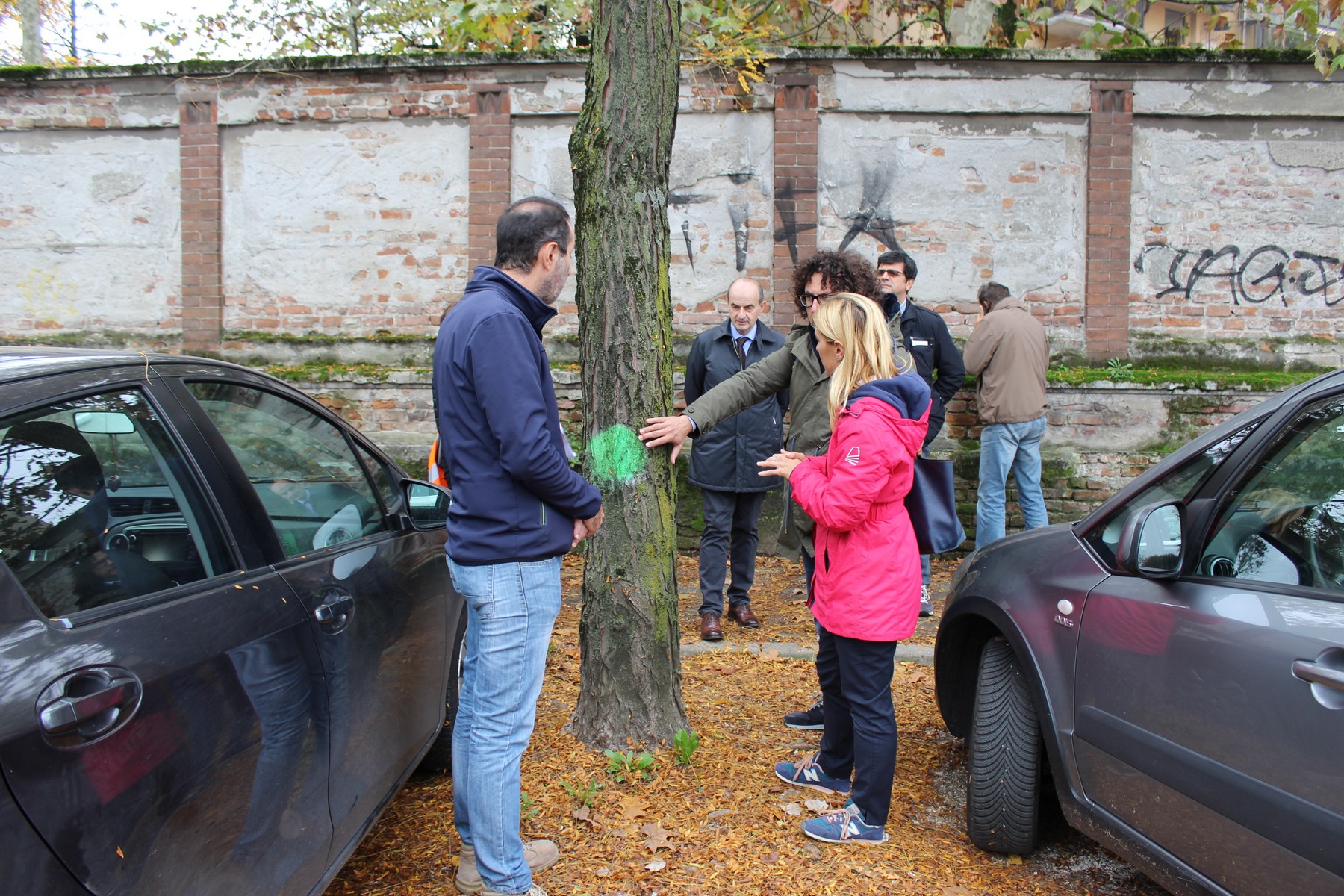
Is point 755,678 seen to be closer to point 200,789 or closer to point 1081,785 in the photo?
point 1081,785

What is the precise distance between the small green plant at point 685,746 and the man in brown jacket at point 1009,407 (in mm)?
3891

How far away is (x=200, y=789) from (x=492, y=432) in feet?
3.61

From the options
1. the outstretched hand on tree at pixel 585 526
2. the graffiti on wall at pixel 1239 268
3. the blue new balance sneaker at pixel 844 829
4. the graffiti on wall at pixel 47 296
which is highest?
the graffiti on wall at pixel 1239 268

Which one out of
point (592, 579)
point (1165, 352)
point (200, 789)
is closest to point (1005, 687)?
point (592, 579)

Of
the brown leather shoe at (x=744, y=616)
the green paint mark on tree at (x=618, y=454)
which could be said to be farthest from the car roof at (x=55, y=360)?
the brown leather shoe at (x=744, y=616)

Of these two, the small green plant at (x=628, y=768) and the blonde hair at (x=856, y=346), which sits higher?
the blonde hair at (x=856, y=346)

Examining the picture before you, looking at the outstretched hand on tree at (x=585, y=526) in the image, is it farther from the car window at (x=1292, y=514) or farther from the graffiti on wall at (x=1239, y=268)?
the graffiti on wall at (x=1239, y=268)

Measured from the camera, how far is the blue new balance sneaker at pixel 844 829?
3105 millimetres

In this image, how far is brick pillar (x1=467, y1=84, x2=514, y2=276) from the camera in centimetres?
836

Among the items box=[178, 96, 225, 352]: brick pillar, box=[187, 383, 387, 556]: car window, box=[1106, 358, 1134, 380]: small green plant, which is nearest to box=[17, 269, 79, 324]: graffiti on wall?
box=[178, 96, 225, 352]: brick pillar

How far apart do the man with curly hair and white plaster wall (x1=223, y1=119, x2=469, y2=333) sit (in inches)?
198

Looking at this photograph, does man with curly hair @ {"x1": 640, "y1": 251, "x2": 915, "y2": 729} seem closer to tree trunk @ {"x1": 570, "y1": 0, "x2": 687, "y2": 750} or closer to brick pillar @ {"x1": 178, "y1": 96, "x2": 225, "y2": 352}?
tree trunk @ {"x1": 570, "y1": 0, "x2": 687, "y2": 750}

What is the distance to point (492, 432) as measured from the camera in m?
2.55

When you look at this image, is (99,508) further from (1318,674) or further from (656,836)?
(1318,674)
